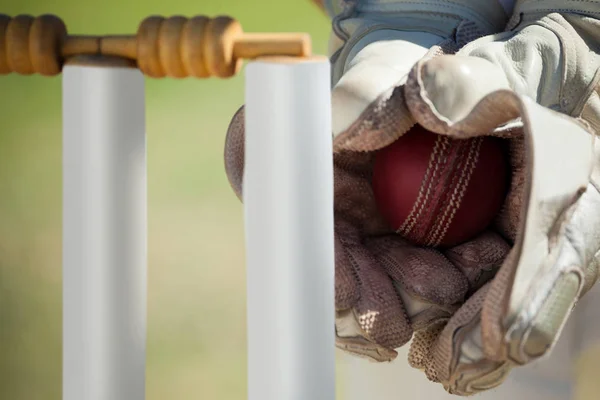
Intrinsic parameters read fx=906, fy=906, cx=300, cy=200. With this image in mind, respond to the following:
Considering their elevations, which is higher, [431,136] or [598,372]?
[431,136]

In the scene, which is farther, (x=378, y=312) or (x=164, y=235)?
(x=164, y=235)

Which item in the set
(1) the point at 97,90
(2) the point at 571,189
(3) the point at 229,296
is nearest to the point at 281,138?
(1) the point at 97,90

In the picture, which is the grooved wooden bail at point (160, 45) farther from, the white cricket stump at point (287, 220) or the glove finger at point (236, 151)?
the glove finger at point (236, 151)

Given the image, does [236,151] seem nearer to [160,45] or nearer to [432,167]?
[432,167]

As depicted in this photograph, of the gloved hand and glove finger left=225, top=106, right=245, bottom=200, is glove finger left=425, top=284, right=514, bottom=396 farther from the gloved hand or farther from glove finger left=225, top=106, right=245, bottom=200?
glove finger left=225, top=106, right=245, bottom=200

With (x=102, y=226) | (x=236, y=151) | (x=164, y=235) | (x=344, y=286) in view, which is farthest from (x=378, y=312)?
(x=164, y=235)

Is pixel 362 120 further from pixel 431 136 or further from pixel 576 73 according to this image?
pixel 576 73

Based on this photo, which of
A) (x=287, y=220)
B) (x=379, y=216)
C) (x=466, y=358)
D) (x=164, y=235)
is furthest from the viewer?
(x=164, y=235)
